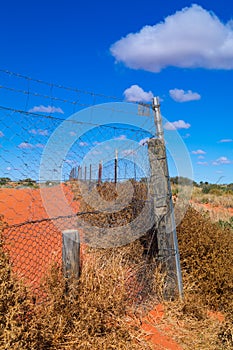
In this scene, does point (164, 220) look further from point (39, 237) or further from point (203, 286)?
point (39, 237)

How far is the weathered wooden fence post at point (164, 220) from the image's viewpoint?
4.27 m

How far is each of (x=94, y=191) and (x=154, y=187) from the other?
3.43m

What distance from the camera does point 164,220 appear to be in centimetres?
436

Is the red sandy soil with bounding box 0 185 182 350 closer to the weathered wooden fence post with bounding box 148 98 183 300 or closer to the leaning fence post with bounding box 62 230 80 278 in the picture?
the leaning fence post with bounding box 62 230 80 278

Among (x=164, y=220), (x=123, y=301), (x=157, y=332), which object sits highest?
(x=164, y=220)

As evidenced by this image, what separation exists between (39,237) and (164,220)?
212 cm

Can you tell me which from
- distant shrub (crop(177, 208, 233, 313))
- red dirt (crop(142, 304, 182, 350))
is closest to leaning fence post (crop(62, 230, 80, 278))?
red dirt (crop(142, 304, 182, 350))

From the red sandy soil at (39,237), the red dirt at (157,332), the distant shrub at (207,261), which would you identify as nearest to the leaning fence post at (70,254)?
the red sandy soil at (39,237)

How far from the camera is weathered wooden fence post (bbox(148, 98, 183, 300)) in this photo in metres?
4.27

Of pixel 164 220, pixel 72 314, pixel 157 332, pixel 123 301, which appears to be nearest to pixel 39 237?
Result: pixel 164 220

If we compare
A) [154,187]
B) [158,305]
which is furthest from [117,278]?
[154,187]

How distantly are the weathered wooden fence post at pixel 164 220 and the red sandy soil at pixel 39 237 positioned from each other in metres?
0.37

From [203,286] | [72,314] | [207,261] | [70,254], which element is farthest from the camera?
[207,261]

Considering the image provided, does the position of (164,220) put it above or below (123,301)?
above
